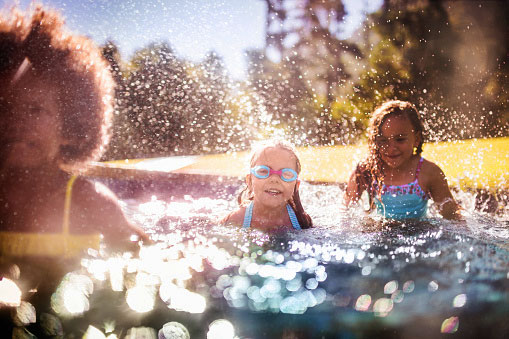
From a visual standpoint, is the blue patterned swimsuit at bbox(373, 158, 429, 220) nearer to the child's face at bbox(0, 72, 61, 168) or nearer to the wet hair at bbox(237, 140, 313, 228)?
the wet hair at bbox(237, 140, 313, 228)

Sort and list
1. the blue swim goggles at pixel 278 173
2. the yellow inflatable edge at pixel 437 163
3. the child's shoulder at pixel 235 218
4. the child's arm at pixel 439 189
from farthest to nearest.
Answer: the yellow inflatable edge at pixel 437 163 → the child's arm at pixel 439 189 → the child's shoulder at pixel 235 218 → the blue swim goggles at pixel 278 173

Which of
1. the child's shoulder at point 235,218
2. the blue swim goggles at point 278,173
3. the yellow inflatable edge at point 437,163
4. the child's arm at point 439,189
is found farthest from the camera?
the yellow inflatable edge at point 437,163

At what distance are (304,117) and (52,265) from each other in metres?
9.20

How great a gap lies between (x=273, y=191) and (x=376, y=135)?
1.05m

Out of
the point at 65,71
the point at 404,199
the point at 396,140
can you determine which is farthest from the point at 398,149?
the point at 65,71

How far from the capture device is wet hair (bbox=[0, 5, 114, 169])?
122cm

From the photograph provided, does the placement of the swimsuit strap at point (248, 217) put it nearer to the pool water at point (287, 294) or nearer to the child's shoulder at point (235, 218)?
the child's shoulder at point (235, 218)

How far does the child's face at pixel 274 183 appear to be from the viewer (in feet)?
6.83

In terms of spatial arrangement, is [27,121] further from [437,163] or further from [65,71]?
[437,163]

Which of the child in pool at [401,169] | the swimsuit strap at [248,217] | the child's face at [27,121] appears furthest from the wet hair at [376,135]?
the child's face at [27,121]

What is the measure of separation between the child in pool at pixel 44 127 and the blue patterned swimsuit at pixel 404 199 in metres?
1.92

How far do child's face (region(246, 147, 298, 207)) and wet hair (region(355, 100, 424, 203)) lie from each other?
0.90 m

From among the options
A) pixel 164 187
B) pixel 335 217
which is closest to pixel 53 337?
pixel 335 217

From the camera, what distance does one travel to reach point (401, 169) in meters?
2.84
